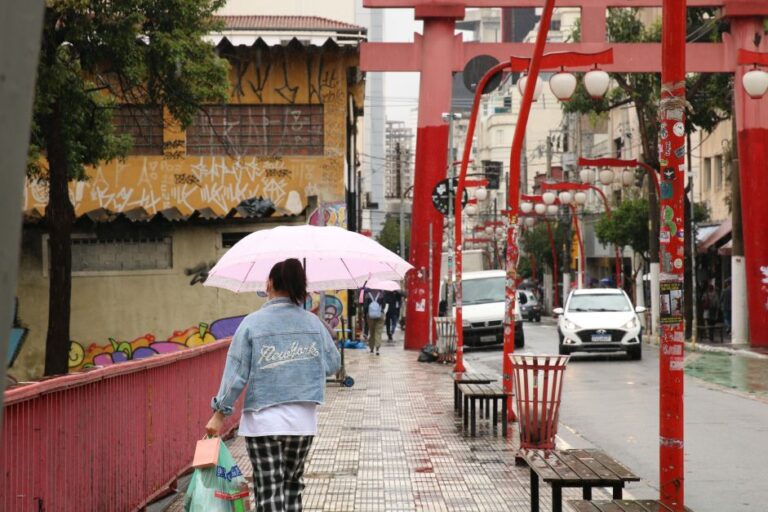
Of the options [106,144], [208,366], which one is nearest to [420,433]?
[208,366]

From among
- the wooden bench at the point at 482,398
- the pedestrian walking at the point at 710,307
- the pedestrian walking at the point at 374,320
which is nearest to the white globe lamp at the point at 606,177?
the pedestrian walking at the point at 710,307

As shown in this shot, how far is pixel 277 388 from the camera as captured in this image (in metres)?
6.86

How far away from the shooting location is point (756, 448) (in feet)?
43.0

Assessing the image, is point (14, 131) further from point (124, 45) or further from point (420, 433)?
point (124, 45)

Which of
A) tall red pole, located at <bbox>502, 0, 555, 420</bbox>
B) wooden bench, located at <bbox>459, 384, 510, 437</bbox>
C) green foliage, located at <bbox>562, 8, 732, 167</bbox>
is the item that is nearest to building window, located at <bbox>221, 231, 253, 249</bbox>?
tall red pole, located at <bbox>502, 0, 555, 420</bbox>

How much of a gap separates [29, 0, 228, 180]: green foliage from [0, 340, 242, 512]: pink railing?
292 inches

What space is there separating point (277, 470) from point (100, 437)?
5.37ft

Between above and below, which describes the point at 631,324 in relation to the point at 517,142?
below

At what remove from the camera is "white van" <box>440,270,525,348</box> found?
34.3 metres

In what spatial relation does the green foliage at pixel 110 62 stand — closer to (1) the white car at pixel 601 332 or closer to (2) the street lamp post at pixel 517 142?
(2) the street lamp post at pixel 517 142

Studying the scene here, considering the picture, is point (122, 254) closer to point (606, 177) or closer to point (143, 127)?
point (143, 127)

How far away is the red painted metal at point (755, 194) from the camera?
30.9m

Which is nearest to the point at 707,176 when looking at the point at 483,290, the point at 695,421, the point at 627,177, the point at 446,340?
the point at 627,177

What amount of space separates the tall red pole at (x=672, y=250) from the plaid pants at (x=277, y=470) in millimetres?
2154
